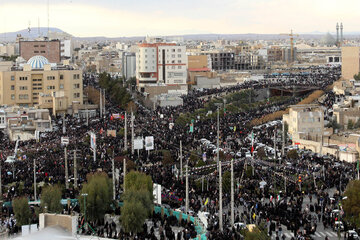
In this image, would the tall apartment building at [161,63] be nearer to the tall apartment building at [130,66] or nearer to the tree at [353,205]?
the tall apartment building at [130,66]

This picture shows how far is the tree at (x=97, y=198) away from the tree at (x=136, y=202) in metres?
0.76

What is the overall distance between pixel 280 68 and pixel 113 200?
277ft

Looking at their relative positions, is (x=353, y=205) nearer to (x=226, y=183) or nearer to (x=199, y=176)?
(x=226, y=183)

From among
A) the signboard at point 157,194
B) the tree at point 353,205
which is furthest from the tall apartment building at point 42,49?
the tree at point 353,205

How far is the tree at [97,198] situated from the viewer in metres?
23.8

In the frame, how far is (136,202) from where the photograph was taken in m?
22.8

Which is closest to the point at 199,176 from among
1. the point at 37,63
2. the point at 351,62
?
the point at 37,63

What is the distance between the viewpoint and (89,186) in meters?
24.2

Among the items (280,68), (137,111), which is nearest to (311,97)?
(137,111)

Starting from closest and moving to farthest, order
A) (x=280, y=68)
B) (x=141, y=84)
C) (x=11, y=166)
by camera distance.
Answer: (x=11, y=166), (x=141, y=84), (x=280, y=68)

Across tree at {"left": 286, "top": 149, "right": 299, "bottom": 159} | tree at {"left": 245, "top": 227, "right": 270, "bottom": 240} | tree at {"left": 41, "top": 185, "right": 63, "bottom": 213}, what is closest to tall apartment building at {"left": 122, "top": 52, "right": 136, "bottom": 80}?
tree at {"left": 286, "top": 149, "right": 299, "bottom": 159}

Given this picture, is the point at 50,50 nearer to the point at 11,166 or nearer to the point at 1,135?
the point at 1,135

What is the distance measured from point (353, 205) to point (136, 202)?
6740 mm

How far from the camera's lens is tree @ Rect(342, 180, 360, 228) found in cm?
2258
